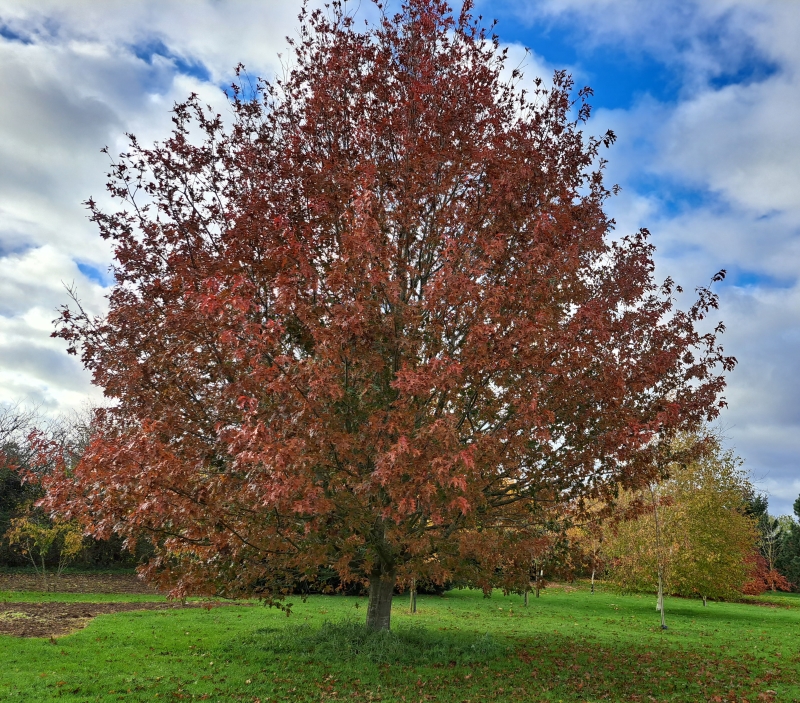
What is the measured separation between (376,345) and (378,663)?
6113 millimetres

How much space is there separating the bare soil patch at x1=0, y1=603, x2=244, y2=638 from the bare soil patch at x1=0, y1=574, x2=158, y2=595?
12.1 feet

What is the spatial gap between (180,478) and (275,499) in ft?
5.05

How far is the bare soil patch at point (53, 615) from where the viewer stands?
13.1 metres

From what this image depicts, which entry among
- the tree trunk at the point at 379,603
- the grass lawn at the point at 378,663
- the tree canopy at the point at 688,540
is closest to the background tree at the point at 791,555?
the tree canopy at the point at 688,540

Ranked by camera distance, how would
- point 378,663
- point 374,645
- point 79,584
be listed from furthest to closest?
1. point 79,584
2. point 374,645
3. point 378,663

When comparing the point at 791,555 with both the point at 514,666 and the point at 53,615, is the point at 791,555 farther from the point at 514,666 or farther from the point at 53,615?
the point at 53,615

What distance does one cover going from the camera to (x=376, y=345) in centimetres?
788

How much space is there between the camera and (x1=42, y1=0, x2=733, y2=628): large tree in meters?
6.96

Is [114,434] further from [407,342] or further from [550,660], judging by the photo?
[550,660]

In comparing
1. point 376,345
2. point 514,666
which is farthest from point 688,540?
point 376,345

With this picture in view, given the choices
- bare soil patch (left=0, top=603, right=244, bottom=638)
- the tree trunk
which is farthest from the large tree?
bare soil patch (left=0, top=603, right=244, bottom=638)

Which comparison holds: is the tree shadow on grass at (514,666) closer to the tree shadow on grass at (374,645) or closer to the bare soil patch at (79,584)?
the tree shadow on grass at (374,645)

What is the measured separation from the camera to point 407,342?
24.7 feet

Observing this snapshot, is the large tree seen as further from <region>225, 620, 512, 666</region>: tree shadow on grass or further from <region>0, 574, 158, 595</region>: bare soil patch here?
<region>0, 574, 158, 595</region>: bare soil patch
